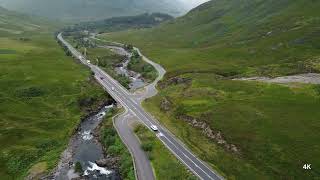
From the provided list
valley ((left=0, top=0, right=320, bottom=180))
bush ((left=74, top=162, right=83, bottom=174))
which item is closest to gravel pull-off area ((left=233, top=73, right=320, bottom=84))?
valley ((left=0, top=0, right=320, bottom=180))

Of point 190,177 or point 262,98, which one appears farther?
point 262,98

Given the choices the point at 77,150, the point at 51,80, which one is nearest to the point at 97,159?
the point at 77,150

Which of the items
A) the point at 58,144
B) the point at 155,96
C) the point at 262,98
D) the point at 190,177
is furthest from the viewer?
the point at 155,96

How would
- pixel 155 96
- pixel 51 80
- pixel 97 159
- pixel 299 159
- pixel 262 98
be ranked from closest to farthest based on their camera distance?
1. pixel 299 159
2. pixel 97 159
3. pixel 262 98
4. pixel 155 96
5. pixel 51 80

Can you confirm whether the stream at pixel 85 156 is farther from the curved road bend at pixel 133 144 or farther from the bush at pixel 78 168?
the curved road bend at pixel 133 144

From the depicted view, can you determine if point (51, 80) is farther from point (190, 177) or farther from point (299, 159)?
point (299, 159)

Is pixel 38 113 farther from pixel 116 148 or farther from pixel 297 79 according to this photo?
pixel 297 79
